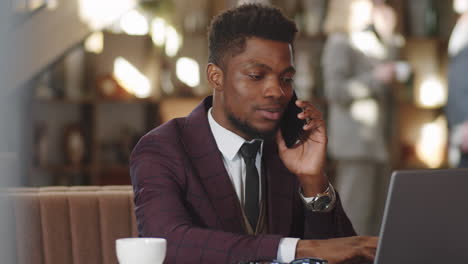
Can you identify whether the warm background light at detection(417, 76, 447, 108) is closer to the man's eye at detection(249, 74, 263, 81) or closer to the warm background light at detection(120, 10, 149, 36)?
the warm background light at detection(120, 10, 149, 36)

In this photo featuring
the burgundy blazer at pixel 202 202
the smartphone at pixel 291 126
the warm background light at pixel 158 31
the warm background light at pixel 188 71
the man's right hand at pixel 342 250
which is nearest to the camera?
the man's right hand at pixel 342 250

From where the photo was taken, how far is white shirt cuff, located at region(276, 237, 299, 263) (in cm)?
125

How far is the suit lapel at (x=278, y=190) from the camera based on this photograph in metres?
1.60

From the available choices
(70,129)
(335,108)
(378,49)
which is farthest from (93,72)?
(378,49)

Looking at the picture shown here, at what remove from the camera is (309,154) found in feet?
5.31

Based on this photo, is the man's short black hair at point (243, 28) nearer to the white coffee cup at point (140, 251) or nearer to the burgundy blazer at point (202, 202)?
the burgundy blazer at point (202, 202)

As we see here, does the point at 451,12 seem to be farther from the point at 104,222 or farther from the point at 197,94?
the point at 104,222

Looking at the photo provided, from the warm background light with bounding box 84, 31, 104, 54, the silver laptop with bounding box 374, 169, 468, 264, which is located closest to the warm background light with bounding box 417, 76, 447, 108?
the warm background light with bounding box 84, 31, 104, 54

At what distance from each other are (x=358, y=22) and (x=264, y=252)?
13.3ft

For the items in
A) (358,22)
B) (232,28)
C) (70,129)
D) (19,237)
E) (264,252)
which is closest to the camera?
(264,252)

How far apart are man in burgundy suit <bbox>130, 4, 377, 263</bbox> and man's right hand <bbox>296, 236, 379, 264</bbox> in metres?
0.20

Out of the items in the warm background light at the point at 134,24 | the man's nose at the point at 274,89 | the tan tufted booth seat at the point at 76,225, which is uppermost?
the warm background light at the point at 134,24

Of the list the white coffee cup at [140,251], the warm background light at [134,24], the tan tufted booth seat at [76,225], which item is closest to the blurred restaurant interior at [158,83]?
the warm background light at [134,24]

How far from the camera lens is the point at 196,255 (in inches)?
52.1
